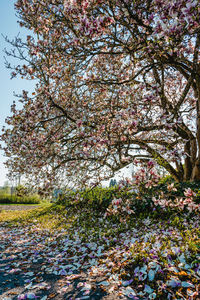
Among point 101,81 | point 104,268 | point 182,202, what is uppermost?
point 101,81

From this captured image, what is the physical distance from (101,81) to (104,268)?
5358 mm

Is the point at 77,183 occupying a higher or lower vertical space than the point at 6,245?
higher

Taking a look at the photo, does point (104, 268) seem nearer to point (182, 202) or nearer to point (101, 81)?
point (182, 202)

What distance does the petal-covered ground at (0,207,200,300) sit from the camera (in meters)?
2.91

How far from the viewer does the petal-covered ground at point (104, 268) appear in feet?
9.55

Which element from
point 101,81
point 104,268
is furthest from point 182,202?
point 101,81

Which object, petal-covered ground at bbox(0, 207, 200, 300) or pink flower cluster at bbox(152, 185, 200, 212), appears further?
pink flower cluster at bbox(152, 185, 200, 212)

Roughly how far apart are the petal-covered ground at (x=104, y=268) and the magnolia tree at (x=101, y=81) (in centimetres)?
179

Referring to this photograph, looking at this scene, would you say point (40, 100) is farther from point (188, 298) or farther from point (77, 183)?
point (188, 298)

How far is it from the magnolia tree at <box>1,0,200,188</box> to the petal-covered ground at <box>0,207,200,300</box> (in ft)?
5.86

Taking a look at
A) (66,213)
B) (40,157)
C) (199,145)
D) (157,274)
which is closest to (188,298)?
(157,274)

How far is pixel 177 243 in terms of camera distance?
446 cm

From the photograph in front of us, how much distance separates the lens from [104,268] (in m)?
3.77

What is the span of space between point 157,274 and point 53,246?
11.7ft
